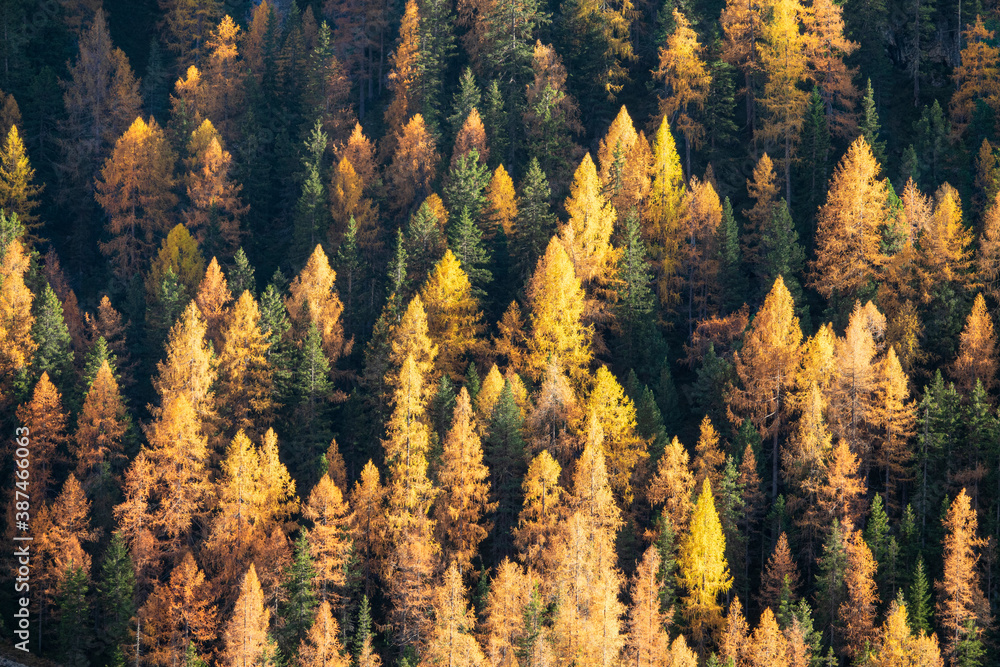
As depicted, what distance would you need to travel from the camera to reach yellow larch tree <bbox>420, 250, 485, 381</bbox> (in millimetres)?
76500

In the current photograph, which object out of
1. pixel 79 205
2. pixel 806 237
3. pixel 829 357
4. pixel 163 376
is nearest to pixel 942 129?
pixel 806 237

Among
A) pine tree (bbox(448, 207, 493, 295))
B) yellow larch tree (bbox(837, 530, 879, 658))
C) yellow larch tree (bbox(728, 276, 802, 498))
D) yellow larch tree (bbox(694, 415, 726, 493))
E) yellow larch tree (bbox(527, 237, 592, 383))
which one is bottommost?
yellow larch tree (bbox(837, 530, 879, 658))

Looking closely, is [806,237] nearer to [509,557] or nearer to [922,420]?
[922,420]

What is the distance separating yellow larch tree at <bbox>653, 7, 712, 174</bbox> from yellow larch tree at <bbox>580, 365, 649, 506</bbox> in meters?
24.8

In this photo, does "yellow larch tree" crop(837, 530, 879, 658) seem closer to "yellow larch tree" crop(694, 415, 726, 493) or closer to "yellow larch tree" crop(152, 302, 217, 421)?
"yellow larch tree" crop(694, 415, 726, 493)

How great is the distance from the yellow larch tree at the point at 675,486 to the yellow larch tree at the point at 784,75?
25.1 m

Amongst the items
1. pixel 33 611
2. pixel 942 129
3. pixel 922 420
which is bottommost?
pixel 33 611

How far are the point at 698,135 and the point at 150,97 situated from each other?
159ft

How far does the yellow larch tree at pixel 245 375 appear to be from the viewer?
7600 cm

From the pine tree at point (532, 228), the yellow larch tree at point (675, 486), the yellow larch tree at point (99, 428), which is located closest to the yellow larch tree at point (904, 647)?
the yellow larch tree at point (675, 486)

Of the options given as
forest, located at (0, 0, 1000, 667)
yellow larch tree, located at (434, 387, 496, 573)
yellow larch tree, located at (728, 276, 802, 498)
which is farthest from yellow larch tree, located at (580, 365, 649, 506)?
yellow larch tree, located at (434, 387, 496, 573)

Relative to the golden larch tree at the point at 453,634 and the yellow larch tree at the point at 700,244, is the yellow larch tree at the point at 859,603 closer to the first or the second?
the golden larch tree at the point at 453,634

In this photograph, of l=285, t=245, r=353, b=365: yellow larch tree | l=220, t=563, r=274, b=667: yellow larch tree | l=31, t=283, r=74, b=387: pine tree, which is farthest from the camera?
l=31, t=283, r=74, b=387: pine tree

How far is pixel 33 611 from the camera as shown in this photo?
71750 mm
